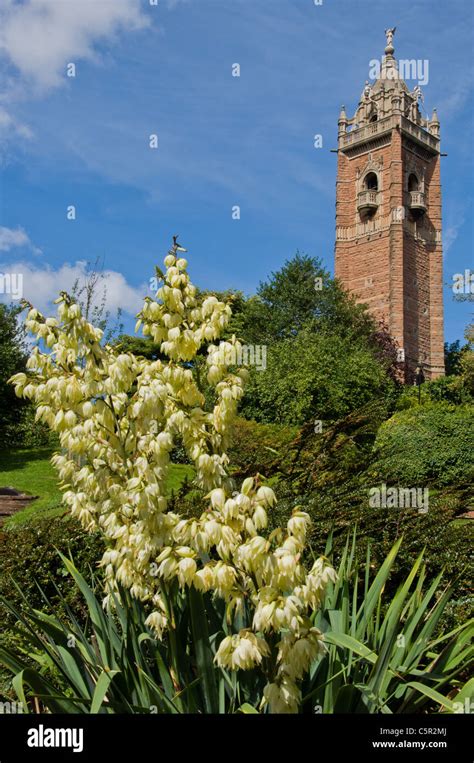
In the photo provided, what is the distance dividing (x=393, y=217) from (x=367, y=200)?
2116mm

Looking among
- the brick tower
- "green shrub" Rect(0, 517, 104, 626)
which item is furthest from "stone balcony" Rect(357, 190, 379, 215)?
"green shrub" Rect(0, 517, 104, 626)

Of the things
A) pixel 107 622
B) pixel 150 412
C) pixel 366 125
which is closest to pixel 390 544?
pixel 107 622

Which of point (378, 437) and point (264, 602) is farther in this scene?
point (378, 437)

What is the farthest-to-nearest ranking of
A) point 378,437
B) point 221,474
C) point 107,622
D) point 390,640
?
point 378,437, point 107,622, point 221,474, point 390,640

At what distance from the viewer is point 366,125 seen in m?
43.3

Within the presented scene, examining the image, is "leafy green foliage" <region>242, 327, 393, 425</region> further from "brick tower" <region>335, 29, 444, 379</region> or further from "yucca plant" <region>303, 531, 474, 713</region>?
"yucca plant" <region>303, 531, 474, 713</region>

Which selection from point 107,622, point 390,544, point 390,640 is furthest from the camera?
point 390,544

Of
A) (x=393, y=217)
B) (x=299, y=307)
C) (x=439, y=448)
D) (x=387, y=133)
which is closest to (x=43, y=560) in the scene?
(x=439, y=448)

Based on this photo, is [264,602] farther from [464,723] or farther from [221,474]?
[464,723]

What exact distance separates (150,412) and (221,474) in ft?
1.66

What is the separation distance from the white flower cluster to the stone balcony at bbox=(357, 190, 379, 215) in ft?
131

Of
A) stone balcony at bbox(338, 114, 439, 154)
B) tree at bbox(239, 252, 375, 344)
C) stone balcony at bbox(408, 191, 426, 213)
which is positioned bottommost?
tree at bbox(239, 252, 375, 344)

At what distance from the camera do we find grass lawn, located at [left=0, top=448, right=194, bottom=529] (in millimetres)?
11539

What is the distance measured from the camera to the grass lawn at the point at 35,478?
11539 mm
